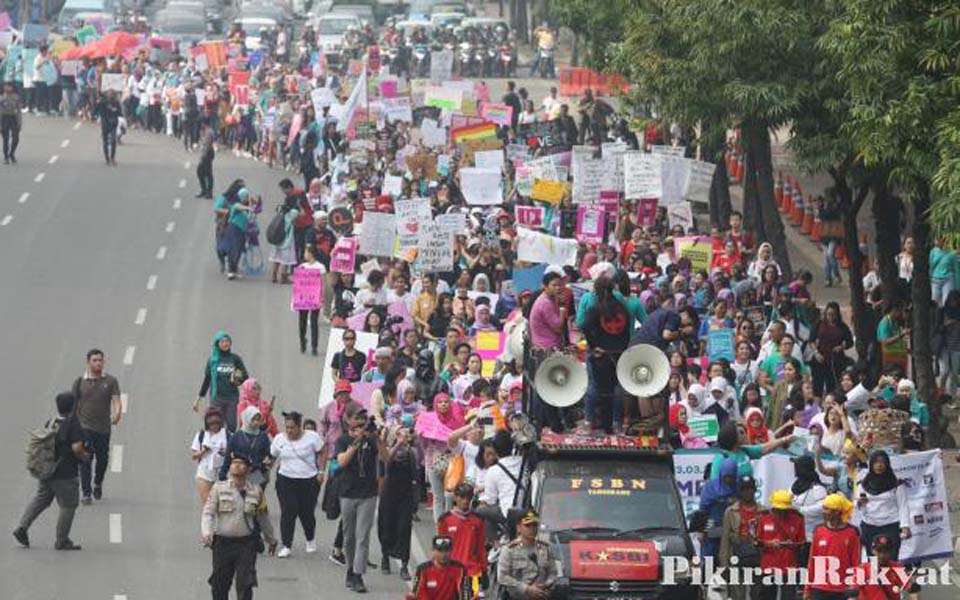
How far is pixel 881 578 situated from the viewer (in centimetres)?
1906

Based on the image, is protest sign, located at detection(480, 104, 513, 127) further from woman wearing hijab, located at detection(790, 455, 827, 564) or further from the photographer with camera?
woman wearing hijab, located at detection(790, 455, 827, 564)

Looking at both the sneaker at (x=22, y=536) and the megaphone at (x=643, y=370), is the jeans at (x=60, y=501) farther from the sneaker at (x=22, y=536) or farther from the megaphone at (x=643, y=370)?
the megaphone at (x=643, y=370)

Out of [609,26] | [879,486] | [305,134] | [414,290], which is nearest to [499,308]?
[414,290]

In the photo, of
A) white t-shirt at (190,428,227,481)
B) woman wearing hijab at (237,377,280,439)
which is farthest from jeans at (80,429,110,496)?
white t-shirt at (190,428,227,481)

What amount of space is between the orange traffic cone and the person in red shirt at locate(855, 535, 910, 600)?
25.9m

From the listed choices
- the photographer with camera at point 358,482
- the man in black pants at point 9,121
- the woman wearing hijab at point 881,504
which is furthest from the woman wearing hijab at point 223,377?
the man in black pants at point 9,121

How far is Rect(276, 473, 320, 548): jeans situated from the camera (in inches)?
919

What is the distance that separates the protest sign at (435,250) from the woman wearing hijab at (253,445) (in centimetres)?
1031

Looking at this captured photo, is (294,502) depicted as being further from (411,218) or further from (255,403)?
(411,218)

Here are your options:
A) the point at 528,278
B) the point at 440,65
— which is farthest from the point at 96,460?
the point at 440,65

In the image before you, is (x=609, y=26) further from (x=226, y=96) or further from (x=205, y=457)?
(x=205, y=457)

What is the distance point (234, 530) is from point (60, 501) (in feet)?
12.3

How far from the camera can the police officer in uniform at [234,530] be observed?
20109mm

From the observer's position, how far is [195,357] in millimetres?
33750
